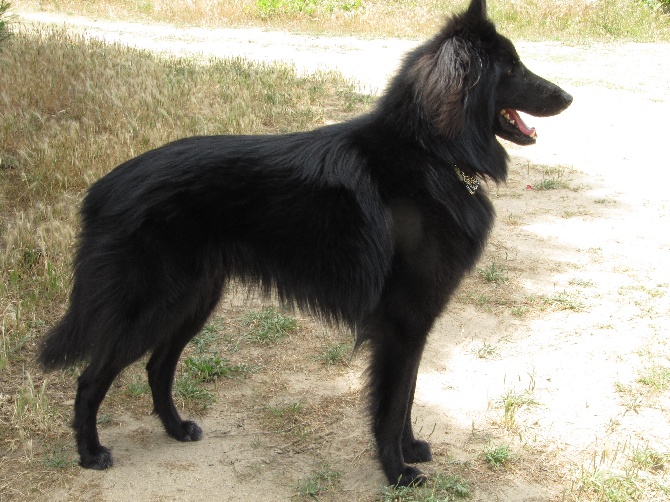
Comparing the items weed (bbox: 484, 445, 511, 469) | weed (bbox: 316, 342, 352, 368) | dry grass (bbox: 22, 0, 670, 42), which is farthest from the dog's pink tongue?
dry grass (bbox: 22, 0, 670, 42)

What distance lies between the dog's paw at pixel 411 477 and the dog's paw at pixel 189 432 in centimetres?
109

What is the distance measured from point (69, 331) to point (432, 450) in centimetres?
190

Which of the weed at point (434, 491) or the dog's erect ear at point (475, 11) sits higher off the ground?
the dog's erect ear at point (475, 11)

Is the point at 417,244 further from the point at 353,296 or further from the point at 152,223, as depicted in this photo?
the point at 152,223

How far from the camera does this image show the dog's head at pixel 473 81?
3.11m

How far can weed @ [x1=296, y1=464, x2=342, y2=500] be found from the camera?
3.19m

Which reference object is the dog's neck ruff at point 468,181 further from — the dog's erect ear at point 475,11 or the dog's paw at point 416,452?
the dog's paw at point 416,452

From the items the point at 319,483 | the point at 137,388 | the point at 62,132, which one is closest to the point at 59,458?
the point at 137,388

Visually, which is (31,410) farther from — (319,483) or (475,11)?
(475,11)

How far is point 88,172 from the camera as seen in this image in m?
5.95

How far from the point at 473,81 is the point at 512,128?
398 millimetres

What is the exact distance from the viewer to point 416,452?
3465 mm

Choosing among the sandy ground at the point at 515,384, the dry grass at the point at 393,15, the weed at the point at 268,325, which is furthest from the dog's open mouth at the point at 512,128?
the dry grass at the point at 393,15

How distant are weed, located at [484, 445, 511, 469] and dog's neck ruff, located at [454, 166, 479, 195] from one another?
1.28 meters
